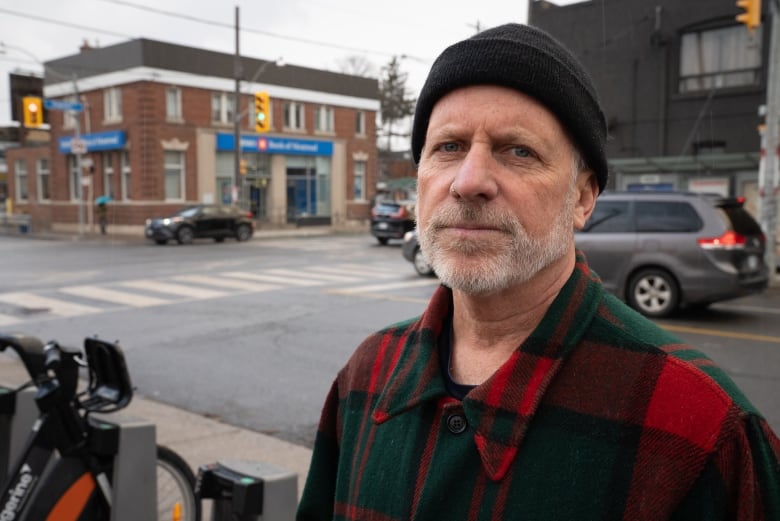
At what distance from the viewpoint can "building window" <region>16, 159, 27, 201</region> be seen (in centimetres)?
4147

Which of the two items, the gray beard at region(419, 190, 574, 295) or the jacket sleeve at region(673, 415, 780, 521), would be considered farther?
the gray beard at region(419, 190, 574, 295)

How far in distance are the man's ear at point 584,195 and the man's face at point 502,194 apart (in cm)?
6

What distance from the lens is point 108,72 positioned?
32.5m

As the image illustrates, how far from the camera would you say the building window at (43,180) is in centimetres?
3919

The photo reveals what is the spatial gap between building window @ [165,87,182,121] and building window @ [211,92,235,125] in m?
1.88

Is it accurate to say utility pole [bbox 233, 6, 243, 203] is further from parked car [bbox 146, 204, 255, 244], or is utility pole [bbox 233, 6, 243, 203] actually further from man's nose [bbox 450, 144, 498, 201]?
man's nose [bbox 450, 144, 498, 201]

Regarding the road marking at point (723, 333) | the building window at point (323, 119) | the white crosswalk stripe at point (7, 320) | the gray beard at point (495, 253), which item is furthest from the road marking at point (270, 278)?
the building window at point (323, 119)

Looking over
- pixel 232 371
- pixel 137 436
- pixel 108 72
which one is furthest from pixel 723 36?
pixel 108 72

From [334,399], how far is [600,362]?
0.72m

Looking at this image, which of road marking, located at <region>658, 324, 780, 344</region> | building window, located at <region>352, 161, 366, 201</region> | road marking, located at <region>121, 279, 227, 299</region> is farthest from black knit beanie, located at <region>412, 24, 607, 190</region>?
building window, located at <region>352, 161, 366, 201</region>

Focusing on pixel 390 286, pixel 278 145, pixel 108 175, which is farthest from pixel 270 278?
pixel 278 145

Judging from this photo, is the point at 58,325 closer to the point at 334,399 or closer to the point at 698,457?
the point at 334,399

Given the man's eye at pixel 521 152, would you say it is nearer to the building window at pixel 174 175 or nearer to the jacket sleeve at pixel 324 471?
the jacket sleeve at pixel 324 471

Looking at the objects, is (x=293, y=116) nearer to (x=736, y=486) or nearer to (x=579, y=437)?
(x=579, y=437)
